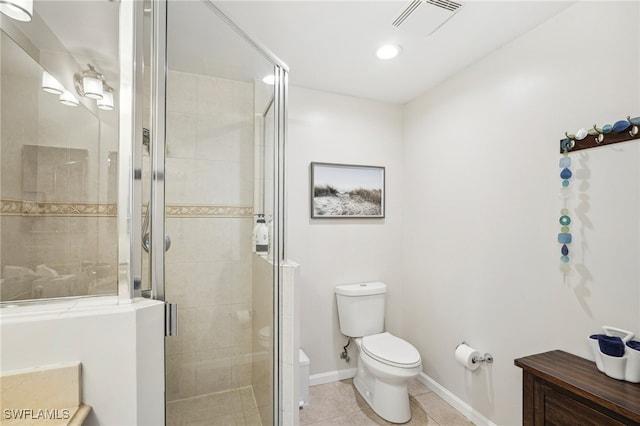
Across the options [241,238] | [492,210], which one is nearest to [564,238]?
[492,210]

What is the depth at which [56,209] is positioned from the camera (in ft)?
2.91

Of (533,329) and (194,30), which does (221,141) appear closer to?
(194,30)

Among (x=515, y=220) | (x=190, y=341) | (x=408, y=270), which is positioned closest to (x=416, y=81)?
(x=515, y=220)

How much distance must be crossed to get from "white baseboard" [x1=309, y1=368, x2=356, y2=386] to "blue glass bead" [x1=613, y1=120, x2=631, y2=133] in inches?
89.7

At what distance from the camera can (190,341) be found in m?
1.17

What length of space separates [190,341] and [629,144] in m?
1.96

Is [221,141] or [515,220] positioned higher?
[221,141]

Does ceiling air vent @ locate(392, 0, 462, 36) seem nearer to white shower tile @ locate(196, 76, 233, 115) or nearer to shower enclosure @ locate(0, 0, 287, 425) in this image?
shower enclosure @ locate(0, 0, 287, 425)

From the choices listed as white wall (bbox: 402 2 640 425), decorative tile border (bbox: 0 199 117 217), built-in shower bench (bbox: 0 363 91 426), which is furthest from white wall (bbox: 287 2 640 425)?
built-in shower bench (bbox: 0 363 91 426)

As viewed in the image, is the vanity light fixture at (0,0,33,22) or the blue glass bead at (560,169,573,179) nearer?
the vanity light fixture at (0,0,33,22)

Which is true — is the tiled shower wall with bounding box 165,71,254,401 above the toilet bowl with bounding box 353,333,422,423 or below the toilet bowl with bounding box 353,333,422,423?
above

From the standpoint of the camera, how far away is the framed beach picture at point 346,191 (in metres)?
2.41

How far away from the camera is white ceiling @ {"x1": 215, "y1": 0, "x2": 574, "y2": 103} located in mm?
1492

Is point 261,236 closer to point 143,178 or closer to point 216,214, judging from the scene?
point 216,214
